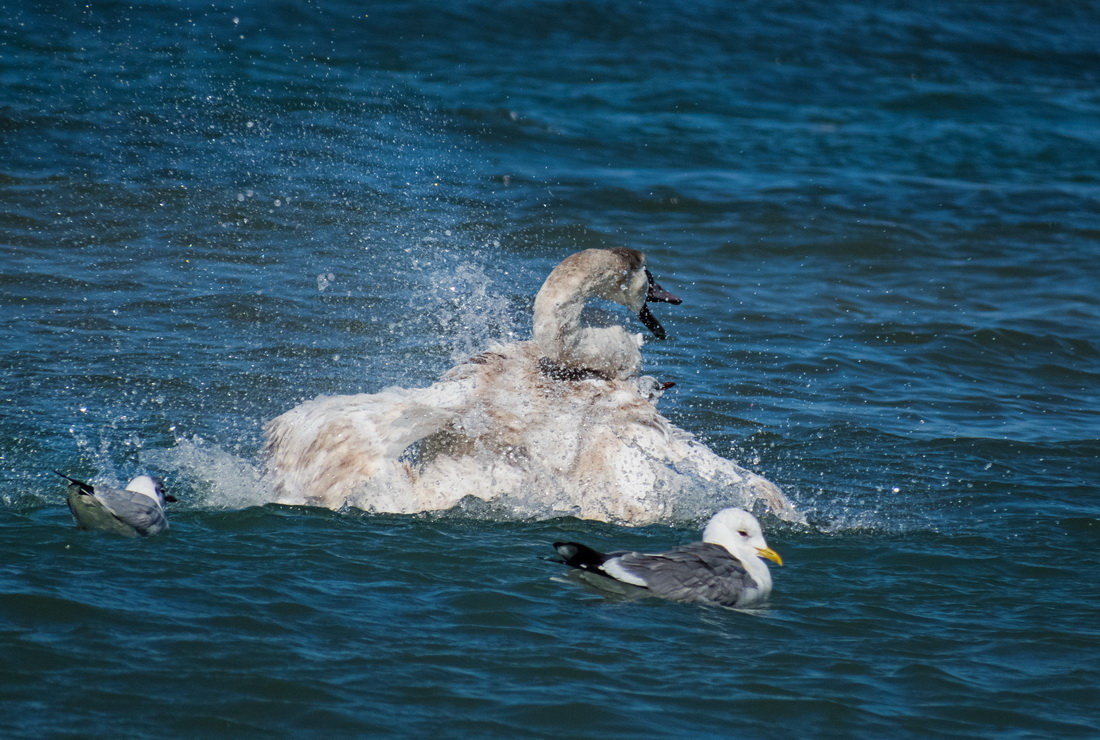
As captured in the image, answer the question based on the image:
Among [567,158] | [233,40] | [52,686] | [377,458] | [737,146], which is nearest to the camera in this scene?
[52,686]

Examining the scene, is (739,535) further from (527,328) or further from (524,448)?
(527,328)

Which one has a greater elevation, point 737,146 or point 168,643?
point 737,146

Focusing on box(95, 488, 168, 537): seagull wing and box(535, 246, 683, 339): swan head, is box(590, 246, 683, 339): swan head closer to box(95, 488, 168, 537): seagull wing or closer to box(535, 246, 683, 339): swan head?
box(535, 246, 683, 339): swan head

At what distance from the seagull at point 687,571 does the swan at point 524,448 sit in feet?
3.21

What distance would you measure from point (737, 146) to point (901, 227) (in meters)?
3.90

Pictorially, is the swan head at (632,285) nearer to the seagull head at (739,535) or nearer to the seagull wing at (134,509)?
the seagull head at (739,535)

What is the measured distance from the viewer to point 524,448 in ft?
21.9

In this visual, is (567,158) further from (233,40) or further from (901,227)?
(233,40)

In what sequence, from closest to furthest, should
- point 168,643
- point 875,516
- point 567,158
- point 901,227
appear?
point 168,643
point 875,516
point 901,227
point 567,158

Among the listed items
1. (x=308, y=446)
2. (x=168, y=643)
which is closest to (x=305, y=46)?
(x=308, y=446)

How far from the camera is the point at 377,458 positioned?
261 inches

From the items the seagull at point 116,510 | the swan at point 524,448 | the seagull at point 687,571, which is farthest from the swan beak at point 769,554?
the seagull at point 116,510

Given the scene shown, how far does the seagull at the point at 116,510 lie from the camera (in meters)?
5.59

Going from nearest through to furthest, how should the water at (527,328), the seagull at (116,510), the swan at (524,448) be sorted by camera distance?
the water at (527,328) < the seagull at (116,510) < the swan at (524,448)
